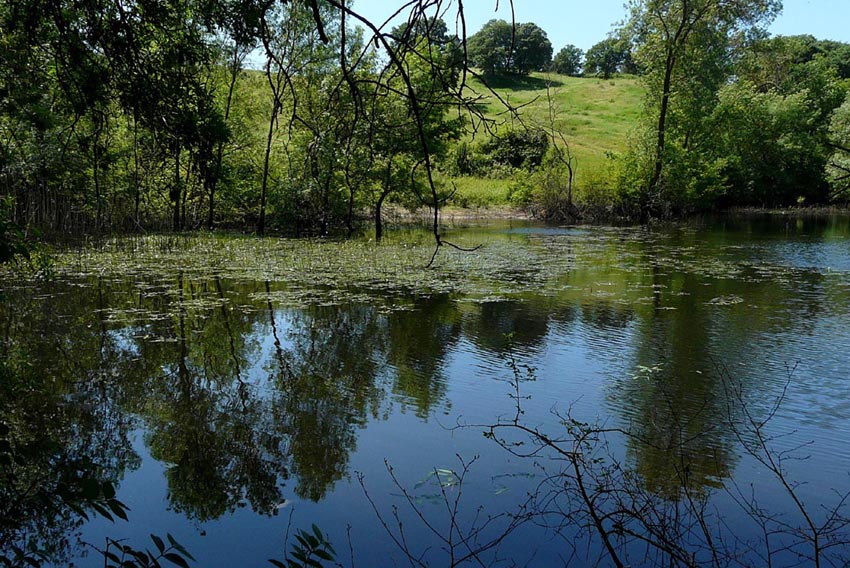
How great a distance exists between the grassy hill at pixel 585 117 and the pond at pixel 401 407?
17920 mm

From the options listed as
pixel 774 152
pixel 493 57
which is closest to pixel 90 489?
pixel 493 57

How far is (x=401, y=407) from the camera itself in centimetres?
582

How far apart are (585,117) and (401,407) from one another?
41089mm

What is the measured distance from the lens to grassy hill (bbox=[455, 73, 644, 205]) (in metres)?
32.9

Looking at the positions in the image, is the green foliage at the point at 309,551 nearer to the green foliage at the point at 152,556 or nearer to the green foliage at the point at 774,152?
the green foliage at the point at 152,556

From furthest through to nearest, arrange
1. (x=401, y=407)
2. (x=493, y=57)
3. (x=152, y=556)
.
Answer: (x=401, y=407) → (x=493, y=57) → (x=152, y=556)

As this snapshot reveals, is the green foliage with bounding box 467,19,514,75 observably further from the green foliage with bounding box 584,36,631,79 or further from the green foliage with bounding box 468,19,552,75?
Result: the green foliage with bounding box 584,36,631,79

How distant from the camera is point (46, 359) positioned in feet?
23.1

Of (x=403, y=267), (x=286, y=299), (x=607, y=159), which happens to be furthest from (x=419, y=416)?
(x=607, y=159)

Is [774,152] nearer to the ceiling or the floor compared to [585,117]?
nearer to the floor

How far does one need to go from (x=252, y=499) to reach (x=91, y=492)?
2573 mm

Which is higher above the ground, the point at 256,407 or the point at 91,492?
the point at 91,492

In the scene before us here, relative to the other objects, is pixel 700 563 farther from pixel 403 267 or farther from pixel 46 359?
pixel 403 267

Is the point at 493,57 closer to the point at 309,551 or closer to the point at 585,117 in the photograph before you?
the point at 309,551
